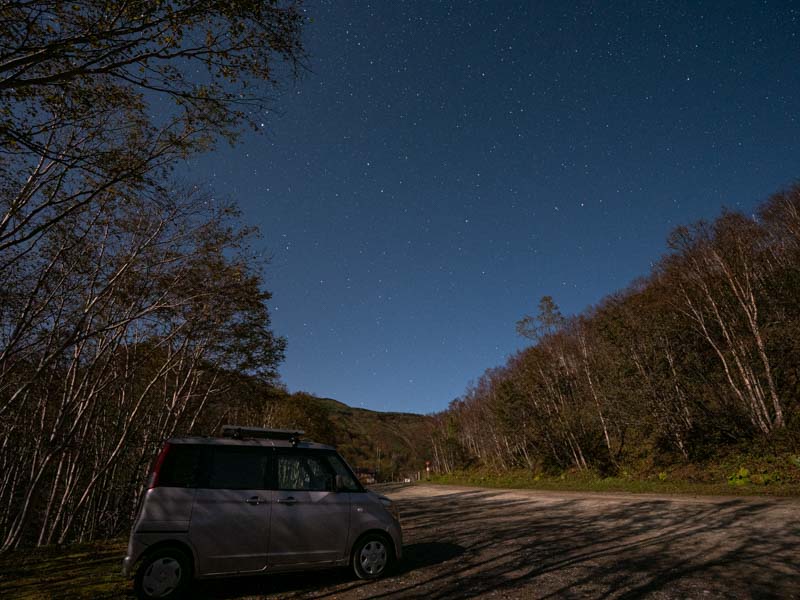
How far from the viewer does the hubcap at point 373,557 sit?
5.46m

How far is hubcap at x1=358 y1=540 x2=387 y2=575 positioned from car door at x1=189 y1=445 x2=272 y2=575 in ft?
4.60

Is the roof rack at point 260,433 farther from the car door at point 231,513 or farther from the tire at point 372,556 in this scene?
the tire at point 372,556

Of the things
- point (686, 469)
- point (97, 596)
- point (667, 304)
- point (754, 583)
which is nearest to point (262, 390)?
point (97, 596)

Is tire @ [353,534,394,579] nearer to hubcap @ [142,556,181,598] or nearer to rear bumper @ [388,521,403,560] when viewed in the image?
rear bumper @ [388,521,403,560]

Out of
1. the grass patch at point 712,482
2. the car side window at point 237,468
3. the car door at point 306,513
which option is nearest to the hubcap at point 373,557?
the car door at point 306,513

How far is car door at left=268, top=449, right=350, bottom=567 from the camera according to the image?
202 inches

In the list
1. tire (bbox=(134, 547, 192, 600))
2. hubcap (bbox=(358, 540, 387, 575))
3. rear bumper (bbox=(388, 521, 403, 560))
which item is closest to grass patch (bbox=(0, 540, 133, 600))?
tire (bbox=(134, 547, 192, 600))

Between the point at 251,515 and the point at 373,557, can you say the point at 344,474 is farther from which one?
the point at 251,515

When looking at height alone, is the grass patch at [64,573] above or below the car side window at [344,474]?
below

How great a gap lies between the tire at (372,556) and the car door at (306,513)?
0.80ft

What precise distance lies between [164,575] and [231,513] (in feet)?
3.05

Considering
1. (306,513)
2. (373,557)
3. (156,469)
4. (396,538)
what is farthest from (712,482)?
(156,469)

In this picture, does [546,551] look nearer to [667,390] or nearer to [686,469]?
[686,469]

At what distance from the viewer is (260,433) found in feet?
19.2
